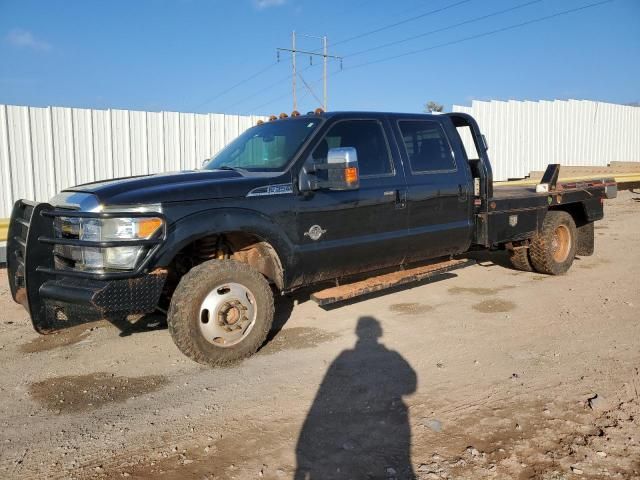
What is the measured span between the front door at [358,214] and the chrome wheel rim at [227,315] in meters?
0.64

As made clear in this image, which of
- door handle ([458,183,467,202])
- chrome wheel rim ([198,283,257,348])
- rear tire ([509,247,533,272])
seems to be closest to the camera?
chrome wheel rim ([198,283,257,348])

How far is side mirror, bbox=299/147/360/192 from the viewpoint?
164 inches

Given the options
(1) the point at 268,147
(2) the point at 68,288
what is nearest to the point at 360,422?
(2) the point at 68,288

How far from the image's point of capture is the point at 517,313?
547cm

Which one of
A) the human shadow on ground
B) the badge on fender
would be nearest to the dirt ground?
the human shadow on ground

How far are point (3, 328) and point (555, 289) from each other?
20.1ft

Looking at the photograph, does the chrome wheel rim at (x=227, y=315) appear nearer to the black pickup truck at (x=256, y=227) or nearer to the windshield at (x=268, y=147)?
the black pickup truck at (x=256, y=227)

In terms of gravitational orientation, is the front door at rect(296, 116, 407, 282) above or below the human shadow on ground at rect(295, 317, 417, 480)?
above

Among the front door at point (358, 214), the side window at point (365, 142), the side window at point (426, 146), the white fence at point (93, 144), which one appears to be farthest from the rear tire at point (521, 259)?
the white fence at point (93, 144)

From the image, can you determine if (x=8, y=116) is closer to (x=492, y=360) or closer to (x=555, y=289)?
(x=492, y=360)

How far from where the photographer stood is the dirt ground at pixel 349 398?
9.16 feet

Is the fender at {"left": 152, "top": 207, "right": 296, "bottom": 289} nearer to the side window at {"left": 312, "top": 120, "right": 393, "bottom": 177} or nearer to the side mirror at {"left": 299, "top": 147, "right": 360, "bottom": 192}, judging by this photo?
the side mirror at {"left": 299, "top": 147, "right": 360, "bottom": 192}

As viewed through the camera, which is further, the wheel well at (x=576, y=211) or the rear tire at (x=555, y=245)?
the wheel well at (x=576, y=211)

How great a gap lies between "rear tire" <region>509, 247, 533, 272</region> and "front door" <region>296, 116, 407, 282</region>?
2.60 m
